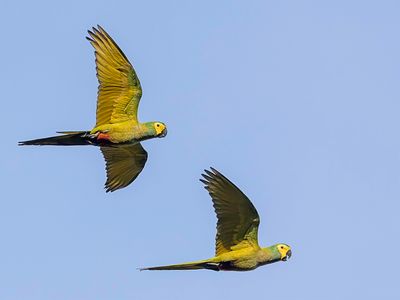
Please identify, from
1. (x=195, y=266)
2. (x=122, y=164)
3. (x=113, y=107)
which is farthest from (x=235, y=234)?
(x=122, y=164)

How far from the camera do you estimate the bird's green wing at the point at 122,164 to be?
35500mm

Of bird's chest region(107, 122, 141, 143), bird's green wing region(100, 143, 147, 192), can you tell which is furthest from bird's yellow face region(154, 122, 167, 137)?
bird's green wing region(100, 143, 147, 192)

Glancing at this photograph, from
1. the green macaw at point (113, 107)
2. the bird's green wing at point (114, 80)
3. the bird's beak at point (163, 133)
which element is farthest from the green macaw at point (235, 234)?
the bird's green wing at point (114, 80)

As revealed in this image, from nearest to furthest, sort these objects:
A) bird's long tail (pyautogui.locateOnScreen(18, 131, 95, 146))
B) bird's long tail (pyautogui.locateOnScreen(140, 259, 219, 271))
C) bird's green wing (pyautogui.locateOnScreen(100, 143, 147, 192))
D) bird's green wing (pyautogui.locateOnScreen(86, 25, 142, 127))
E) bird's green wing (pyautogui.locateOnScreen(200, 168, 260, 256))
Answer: bird's long tail (pyautogui.locateOnScreen(140, 259, 219, 271)), bird's green wing (pyautogui.locateOnScreen(200, 168, 260, 256)), bird's long tail (pyautogui.locateOnScreen(18, 131, 95, 146)), bird's green wing (pyautogui.locateOnScreen(86, 25, 142, 127)), bird's green wing (pyautogui.locateOnScreen(100, 143, 147, 192))

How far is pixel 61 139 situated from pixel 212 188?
458 cm

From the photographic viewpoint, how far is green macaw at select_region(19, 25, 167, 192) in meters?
A: 31.9

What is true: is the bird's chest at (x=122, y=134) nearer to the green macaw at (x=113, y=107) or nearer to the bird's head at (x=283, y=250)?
the green macaw at (x=113, y=107)

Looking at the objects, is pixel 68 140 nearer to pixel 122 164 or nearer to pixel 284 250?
pixel 122 164

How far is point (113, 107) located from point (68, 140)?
1678mm

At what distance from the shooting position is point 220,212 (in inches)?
1189

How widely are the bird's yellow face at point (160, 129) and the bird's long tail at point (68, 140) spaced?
1800 millimetres

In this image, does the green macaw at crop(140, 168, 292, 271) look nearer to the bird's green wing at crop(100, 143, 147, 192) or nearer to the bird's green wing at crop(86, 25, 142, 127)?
the bird's green wing at crop(86, 25, 142, 127)

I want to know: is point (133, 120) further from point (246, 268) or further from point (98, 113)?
point (246, 268)

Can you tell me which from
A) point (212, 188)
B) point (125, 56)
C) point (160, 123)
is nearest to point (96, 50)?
point (125, 56)
